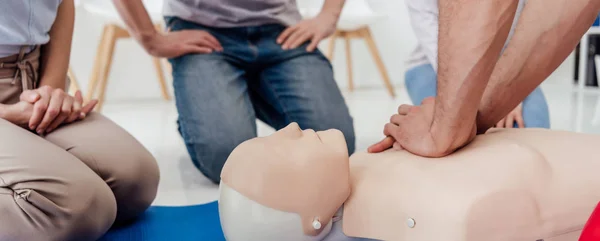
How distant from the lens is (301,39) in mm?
1647

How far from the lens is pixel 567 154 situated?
2.65ft

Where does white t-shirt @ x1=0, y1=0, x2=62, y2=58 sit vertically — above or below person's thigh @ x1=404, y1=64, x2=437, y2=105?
above

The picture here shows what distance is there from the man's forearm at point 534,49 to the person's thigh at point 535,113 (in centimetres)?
47

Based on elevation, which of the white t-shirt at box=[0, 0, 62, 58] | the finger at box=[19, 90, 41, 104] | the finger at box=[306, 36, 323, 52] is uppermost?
the white t-shirt at box=[0, 0, 62, 58]

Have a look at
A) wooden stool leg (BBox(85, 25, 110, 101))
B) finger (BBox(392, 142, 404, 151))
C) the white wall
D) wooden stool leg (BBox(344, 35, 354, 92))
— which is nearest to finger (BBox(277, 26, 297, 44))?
finger (BBox(392, 142, 404, 151))

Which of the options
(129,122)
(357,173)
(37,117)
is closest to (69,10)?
(37,117)

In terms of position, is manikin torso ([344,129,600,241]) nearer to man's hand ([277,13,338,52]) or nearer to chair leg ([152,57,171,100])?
man's hand ([277,13,338,52])

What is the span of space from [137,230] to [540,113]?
39.4 inches

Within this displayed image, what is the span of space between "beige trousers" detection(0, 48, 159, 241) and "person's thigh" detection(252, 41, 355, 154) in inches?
20.2

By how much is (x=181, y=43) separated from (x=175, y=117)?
1.27 meters

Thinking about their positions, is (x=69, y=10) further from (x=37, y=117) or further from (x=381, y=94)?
(x=381, y=94)

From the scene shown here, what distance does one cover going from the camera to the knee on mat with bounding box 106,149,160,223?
1.09m

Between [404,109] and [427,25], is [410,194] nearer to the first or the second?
[404,109]

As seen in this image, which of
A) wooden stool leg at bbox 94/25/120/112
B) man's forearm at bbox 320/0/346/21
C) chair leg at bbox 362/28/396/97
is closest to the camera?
man's forearm at bbox 320/0/346/21
